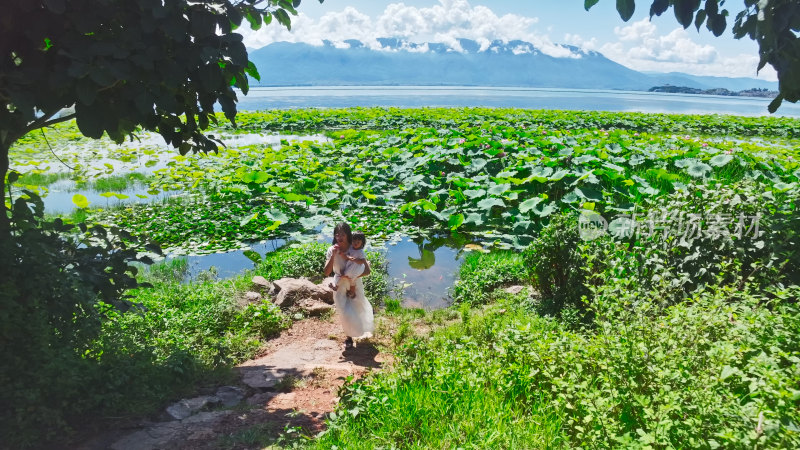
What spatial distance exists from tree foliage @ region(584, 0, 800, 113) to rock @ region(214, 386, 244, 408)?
3342 millimetres

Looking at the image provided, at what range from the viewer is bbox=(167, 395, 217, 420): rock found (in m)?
3.41

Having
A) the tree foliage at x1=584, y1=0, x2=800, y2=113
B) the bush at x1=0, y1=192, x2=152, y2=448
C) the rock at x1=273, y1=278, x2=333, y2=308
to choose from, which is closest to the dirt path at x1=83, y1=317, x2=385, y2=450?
the bush at x1=0, y1=192, x2=152, y2=448

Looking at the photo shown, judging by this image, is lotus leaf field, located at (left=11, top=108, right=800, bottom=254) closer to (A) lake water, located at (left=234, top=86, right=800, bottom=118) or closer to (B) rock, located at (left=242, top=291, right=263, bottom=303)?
(B) rock, located at (left=242, top=291, right=263, bottom=303)

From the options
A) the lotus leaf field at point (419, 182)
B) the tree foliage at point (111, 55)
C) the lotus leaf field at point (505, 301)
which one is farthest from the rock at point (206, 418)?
the lotus leaf field at point (419, 182)

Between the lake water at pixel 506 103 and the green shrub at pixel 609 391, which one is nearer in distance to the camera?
the green shrub at pixel 609 391

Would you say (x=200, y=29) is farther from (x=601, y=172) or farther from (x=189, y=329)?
(x=601, y=172)

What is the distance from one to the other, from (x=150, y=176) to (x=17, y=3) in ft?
35.1

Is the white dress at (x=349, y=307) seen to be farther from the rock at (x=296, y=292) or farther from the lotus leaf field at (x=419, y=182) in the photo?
the lotus leaf field at (x=419, y=182)

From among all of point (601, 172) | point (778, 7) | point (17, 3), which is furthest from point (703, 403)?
point (601, 172)

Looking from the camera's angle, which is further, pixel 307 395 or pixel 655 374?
pixel 307 395

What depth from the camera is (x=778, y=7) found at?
2.47 metres

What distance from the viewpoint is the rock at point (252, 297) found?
562cm

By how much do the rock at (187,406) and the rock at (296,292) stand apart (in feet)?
6.44

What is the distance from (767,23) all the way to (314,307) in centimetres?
451
